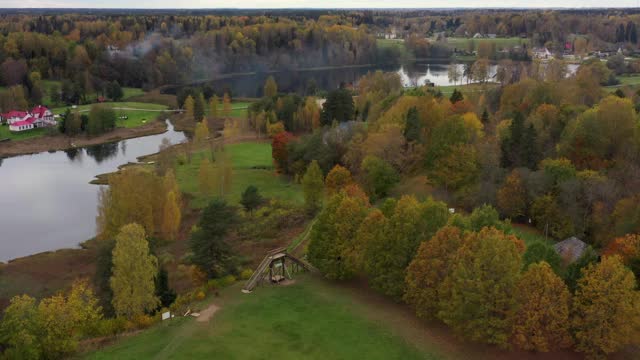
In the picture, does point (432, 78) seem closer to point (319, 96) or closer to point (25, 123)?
point (319, 96)

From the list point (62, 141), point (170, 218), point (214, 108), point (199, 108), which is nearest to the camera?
point (170, 218)

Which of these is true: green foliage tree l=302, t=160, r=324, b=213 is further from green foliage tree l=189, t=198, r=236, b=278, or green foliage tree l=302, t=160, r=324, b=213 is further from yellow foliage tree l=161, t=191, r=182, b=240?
green foliage tree l=189, t=198, r=236, b=278

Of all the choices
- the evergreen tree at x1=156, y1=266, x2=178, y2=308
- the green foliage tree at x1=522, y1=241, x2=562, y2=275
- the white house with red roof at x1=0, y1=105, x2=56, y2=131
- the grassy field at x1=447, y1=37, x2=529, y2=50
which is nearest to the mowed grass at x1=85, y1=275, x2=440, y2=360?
the evergreen tree at x1=156, y1=266, x2=178, y2=308

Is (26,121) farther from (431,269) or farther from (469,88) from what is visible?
(431,269)

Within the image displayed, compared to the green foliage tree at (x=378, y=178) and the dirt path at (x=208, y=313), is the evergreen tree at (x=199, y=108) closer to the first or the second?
the green foliage tree at (x=378, y=178)

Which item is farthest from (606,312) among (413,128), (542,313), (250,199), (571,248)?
(413,128)

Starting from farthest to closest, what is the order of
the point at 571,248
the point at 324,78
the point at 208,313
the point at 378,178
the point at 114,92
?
the point at 324,78 → the point at 114,92 → the point at 378,178 → the point at 571,248 → the point at 208,313
